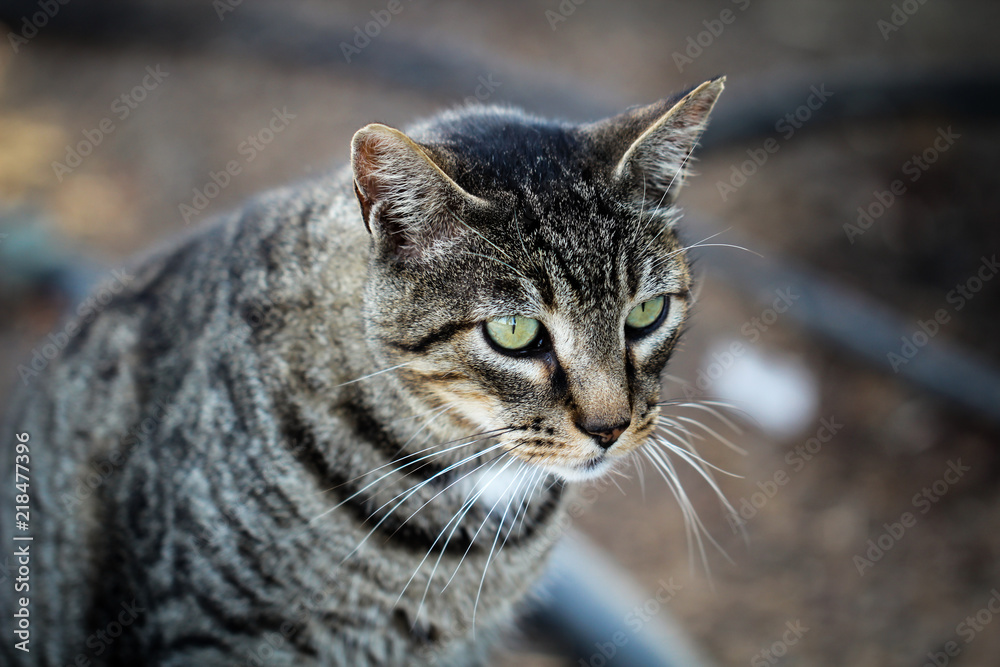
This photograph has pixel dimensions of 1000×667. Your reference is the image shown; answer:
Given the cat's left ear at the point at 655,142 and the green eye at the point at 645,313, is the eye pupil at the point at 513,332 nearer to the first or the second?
the green eye at the point at 645,313

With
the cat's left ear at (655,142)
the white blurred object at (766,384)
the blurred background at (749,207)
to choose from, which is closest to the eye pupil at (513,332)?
the cat's left ear at (655,142)

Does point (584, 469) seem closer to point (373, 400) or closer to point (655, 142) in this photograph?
point (373, 400)

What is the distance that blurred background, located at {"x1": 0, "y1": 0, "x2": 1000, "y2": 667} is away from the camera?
378 cm

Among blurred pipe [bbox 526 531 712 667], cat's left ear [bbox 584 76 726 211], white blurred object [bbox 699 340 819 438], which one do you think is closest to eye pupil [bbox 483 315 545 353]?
cat's left ear [bbox 584 76 726 211]

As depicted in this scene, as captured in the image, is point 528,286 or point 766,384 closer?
point 528,286

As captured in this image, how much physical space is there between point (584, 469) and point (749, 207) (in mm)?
3911

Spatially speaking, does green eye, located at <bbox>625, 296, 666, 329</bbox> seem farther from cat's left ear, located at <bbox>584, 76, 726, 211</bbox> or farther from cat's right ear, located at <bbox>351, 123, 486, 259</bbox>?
cat's right ear, located at <bbox>351, 123, 486, 259</bbox>

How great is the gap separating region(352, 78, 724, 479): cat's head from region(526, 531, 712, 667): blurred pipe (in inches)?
34.7

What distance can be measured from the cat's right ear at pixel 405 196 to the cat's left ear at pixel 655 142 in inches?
14.5

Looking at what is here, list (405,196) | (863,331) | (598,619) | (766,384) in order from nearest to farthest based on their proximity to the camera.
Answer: (405,196) → (598,619) → (863,331) → (766,384)

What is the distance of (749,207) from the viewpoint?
5109mm

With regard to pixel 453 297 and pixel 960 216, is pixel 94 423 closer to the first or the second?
pixel 453 297

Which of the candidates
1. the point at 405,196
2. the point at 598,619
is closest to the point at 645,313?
the point at 405,196

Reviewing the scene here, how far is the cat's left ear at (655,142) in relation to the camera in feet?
5.32
